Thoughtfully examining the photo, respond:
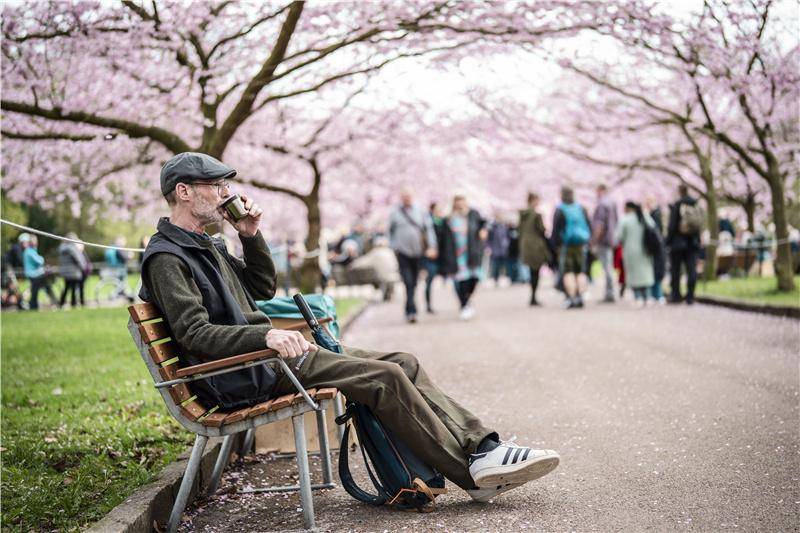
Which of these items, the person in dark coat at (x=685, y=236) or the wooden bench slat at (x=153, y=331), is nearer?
the wooden bench slat at (x=153, y=331)

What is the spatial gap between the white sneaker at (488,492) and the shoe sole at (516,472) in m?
A: 0.04

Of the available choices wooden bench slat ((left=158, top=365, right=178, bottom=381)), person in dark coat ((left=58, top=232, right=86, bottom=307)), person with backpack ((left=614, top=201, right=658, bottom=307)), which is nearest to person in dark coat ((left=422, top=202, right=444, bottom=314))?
person with backpack ((left=614, top=201, right=658, bottom=307))

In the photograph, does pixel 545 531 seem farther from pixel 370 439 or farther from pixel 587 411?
pixel 587 411

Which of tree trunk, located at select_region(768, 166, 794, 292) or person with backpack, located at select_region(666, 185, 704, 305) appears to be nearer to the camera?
tree trunk, located at select_region(768, 166, 794, 292)

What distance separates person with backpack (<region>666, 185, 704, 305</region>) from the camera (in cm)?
1584

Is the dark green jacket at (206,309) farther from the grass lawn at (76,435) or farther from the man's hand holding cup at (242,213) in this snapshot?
the grass lawn at (76,435)

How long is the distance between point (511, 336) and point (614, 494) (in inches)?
302

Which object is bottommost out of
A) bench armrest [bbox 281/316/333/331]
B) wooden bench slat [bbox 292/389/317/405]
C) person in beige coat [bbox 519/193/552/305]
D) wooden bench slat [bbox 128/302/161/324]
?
wooden bench slat [bbox 292/389/317/405]

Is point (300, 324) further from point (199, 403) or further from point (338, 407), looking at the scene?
point (199, 403)

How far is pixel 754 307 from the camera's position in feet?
45.4

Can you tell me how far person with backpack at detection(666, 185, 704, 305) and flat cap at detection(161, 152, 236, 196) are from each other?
12.7m

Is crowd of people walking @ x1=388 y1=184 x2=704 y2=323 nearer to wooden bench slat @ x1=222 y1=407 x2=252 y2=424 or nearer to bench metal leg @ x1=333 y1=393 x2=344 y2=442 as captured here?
bench metal leg @ x1=333 y1=393 x2=344 y2=442

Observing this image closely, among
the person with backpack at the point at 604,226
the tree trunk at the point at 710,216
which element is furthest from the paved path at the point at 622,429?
the tree trunk at the point at 710,216

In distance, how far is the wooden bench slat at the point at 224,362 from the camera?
4008mm
